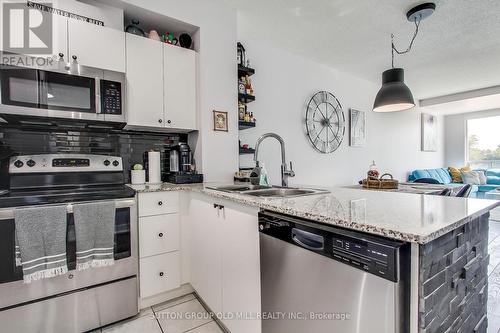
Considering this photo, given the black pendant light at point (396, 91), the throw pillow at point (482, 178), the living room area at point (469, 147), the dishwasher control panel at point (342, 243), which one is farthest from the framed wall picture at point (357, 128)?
the throw pillow at point (482, 178)

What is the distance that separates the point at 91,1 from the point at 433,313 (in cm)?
275

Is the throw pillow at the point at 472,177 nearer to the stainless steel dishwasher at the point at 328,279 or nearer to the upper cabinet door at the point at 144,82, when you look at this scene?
the stainless steel dishwasher at the point at 328,279

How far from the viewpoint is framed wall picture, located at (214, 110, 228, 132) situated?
7.50 ft

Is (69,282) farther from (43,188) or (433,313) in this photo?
(433,313)

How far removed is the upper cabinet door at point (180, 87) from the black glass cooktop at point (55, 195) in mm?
757

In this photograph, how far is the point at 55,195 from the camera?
150cm

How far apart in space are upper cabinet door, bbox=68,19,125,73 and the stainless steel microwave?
0.06m

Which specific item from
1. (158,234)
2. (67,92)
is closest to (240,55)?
(67,92)

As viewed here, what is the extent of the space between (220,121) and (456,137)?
24.6 feet

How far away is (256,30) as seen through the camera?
2.66m

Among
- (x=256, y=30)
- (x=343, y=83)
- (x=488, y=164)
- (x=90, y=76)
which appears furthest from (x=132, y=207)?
(x=488, y=164)

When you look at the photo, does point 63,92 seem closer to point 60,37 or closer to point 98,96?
point 98,96

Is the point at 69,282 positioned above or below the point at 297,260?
below

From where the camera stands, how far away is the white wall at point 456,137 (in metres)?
6.53
